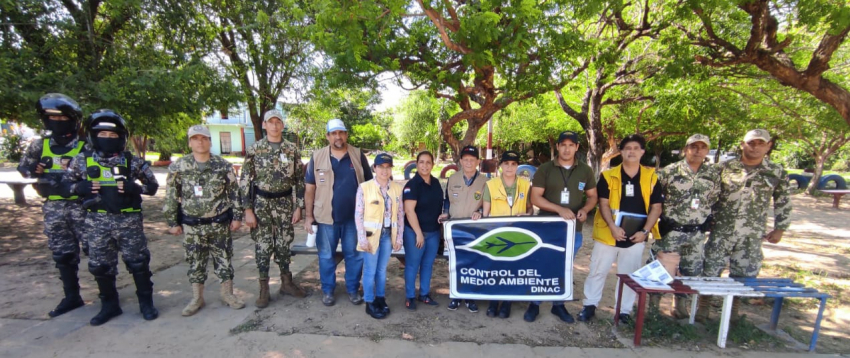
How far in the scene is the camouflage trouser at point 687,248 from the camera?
12.6 feet

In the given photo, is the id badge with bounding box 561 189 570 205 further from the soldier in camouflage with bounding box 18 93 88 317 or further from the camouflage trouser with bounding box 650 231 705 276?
the soldier in camouflage with bounding box 18 93 88 317

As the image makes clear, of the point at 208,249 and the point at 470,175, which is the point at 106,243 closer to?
the point at 208,249

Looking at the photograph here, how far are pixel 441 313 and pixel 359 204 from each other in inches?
60.0

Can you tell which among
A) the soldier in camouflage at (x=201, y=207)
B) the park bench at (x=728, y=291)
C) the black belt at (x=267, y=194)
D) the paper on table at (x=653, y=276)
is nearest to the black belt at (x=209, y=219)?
the soldier in camouflage at (x=201, y=207)

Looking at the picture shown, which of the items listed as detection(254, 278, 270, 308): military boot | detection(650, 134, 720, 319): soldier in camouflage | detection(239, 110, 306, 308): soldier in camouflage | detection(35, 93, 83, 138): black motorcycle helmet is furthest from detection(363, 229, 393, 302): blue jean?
detection(35, 93, 83, 138): black motorcycle helmet

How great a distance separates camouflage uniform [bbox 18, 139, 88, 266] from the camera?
395cm

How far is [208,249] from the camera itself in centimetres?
400

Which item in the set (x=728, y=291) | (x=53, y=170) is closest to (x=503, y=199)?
(x=728, y=291)

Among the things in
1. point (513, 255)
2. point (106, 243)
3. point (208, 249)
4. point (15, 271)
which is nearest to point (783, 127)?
point (513, 255)

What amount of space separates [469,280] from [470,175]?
116cm

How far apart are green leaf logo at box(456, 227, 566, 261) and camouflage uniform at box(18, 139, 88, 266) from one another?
169 inches

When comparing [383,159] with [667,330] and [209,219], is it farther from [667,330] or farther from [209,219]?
[667,330]

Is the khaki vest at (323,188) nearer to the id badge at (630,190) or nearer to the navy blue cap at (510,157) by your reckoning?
the navy blue cap at (510,157)

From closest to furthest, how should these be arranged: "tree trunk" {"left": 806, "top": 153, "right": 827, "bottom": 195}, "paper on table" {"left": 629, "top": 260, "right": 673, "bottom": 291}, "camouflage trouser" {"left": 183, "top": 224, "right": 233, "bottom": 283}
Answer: "paper on table" {"left": 629, "top": 260, "right": 673, "bottom": 291}
"camouflage trouser" {"left": 183, "top": 224, "right": 233, "bottom": 283}
"tree trunk" {"left": 806, "top": 153, "right": 827, "bottom": 195}
